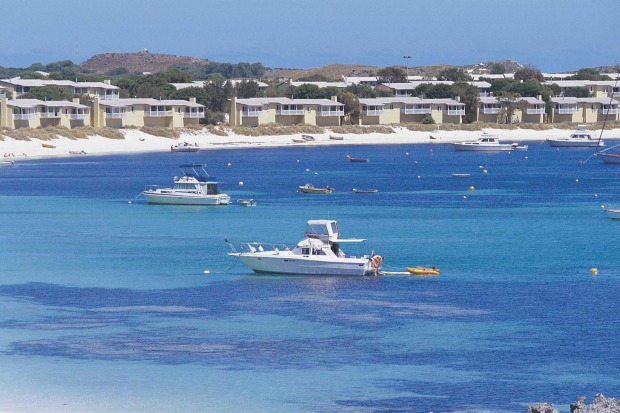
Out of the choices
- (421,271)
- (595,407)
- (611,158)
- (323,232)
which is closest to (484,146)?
(611,158)

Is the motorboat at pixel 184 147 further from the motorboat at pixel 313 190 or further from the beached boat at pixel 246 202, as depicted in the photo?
the beached boat at pixel 246 202

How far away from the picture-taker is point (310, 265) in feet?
164

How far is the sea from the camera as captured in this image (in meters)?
32.6

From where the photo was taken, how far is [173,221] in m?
74.7

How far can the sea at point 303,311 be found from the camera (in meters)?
32.6

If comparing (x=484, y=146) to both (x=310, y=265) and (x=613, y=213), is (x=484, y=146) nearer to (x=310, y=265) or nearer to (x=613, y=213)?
(x=613, y=213)

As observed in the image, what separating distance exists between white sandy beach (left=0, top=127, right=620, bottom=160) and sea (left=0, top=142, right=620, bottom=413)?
2526 inches

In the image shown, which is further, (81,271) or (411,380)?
(81,271)

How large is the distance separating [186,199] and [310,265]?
34.3 m

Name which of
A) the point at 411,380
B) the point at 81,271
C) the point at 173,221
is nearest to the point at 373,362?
the point at 411,380

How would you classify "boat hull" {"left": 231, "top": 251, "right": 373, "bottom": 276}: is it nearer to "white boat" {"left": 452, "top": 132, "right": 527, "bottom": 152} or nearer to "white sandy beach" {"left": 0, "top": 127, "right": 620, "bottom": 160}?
"white sandy beach" {"left": 0, "top": 127, "right": 620, "bottom": 160}

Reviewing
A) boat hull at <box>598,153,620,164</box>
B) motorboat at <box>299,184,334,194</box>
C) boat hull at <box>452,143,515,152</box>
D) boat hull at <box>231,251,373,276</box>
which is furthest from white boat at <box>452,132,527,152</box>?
boat hull at <box>231,251,373,276</box>

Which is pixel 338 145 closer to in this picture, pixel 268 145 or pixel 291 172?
pixel 268 145

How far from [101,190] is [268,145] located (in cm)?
8077
